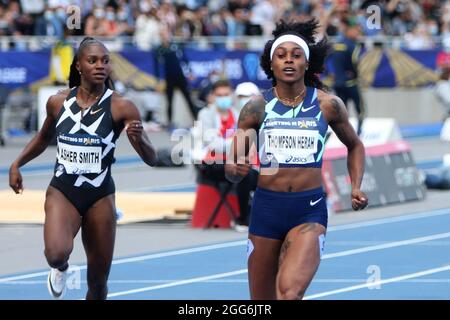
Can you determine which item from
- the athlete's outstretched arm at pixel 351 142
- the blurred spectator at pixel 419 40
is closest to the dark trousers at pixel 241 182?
the athlete's outstretched arm at pixel 351 142

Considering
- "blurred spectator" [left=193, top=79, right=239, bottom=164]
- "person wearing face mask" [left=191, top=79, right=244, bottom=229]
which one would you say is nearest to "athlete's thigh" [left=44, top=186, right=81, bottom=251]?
"person wearing face mask" [left=191, top=79, right=244, bottom=229]

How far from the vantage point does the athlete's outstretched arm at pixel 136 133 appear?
916 cm

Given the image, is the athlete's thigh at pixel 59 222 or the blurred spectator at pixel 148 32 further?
the blurred spectator at pixel 148 32

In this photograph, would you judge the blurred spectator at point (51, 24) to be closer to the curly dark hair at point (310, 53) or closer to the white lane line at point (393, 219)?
the white lane line at point (393, 219)

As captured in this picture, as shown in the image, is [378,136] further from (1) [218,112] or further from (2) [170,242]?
(2) [170,242]

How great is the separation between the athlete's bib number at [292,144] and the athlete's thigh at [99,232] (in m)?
1.42

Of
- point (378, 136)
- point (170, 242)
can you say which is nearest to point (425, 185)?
point (378, 136)

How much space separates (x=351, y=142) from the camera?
29.7 ft

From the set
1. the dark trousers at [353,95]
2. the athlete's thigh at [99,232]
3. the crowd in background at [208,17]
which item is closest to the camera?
the athlete's thigh at [99,232]

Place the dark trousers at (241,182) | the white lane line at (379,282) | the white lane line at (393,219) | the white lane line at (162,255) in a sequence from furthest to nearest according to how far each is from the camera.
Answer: the white lane line at (393,219)
the dark trousers at (241,182)
the white lane line at (162,255)
the white lane line at (379,282)

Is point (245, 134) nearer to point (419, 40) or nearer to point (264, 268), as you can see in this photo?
point (264, 268)

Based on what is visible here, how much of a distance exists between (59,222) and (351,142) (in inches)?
84.0

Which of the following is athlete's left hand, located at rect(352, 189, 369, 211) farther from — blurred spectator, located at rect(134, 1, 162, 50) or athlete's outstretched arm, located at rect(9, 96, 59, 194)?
blurred spectator, located at rect(134, 1, 162, 50)
